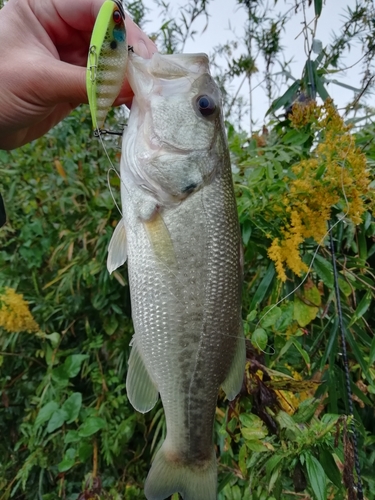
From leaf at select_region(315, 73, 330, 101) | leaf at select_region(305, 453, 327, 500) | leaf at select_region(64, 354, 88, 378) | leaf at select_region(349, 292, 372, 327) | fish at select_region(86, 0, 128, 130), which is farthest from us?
leaf at select_region(64, 354, 88, 378)

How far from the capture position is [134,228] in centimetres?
85

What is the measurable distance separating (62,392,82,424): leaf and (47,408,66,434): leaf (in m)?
0.01

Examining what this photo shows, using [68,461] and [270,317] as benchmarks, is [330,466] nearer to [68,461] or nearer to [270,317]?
[270,317]

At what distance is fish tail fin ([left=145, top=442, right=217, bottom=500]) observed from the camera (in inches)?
34.1

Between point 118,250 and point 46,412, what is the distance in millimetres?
941

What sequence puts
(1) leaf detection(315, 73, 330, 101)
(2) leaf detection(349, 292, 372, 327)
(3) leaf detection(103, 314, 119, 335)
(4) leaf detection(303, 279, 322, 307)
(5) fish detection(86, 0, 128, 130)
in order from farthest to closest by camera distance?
(3) leaf detection(103, 314, 119, 335), (1) leaf detection(315, 73, 330, 101), (4) leaf detection(303, 279, 322, 307), (2) leaf detection(349, 292, 372, 327), (5) fish detection(86, 0, 128, 130)

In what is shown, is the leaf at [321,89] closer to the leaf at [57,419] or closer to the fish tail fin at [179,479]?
the fish tail fin at [179,479]

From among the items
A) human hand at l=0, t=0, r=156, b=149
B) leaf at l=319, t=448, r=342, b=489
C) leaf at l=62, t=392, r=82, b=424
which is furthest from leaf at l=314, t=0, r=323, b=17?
leaf at l=62, t=392, r=82, b=424

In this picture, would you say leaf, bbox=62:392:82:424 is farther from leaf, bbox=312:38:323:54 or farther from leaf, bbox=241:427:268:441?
leaf, bbox=312:38:323:54

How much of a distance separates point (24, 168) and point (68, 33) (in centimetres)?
99

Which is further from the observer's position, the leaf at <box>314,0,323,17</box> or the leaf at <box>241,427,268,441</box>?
the leaf at <box>314,0,323,17</box>

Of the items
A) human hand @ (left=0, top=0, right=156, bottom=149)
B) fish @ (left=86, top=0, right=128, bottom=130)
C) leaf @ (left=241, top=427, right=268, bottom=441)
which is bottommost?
leaf @ (left=241, top=427, right=268, bottom=441)

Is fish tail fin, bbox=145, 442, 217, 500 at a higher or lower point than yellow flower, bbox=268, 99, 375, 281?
lower

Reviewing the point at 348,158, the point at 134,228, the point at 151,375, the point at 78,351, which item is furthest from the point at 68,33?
the point at 78,351
